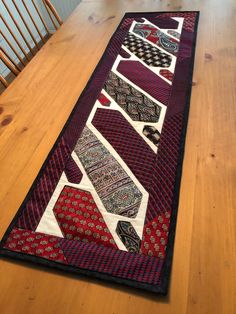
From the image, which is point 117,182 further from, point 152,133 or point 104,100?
point 104,100

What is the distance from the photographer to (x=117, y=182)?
2.28 feet

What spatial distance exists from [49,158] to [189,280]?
476 millimetres

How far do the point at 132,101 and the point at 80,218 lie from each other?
1.45ft

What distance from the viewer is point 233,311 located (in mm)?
481

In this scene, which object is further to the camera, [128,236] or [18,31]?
[18,31]

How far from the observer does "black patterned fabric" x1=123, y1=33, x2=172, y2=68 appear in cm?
104

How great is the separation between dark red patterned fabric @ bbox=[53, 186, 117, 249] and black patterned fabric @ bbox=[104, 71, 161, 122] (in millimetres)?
314

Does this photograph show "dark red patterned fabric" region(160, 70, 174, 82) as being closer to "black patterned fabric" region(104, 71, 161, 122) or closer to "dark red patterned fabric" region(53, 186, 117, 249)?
"black patterned fabric" region(104, 71, 161, 122)

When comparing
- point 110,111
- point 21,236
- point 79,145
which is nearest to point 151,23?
point 110,111

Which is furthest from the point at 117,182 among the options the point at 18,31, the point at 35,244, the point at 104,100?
the point at 18,31

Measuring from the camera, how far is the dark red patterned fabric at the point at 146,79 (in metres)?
0.91

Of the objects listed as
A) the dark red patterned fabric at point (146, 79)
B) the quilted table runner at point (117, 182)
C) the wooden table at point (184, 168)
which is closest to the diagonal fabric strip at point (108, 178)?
the quilted table runner at point (117, 182)

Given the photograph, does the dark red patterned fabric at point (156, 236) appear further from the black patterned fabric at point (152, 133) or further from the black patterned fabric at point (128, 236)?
the black patterned fabric at point (152, 133)

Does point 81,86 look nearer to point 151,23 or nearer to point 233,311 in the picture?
point 151,23
